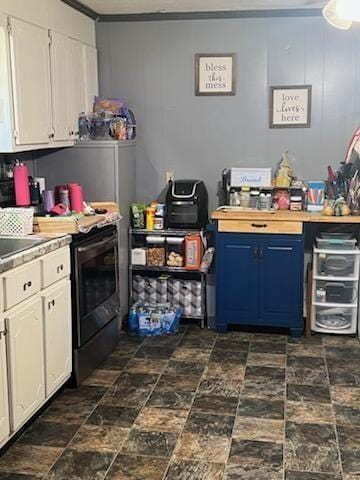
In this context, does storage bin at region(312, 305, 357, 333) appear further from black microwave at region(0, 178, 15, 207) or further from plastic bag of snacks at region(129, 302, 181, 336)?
black microwave at region(0, 178, 15, 207)

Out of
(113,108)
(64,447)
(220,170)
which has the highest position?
(113,108)

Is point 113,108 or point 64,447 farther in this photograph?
point 113,108

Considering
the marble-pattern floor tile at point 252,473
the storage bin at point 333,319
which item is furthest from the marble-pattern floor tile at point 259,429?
the storage bin at point 333,319

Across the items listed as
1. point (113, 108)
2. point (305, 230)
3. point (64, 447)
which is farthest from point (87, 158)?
point (64, 447)

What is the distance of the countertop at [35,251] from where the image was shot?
271cm

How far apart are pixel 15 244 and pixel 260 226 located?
186 cm

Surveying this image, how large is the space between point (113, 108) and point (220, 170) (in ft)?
3.10

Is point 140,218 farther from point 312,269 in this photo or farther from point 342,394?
point 342,394

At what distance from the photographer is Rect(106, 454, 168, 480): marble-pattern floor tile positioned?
2666 mm

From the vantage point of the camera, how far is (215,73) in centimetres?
466

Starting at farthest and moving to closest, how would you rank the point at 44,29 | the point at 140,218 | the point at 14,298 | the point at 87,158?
the point at 140,218, the point at 87,158, the point at 44,29, the point at 14,298

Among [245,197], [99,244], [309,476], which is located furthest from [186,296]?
[309,476]

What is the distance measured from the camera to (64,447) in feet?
9.57

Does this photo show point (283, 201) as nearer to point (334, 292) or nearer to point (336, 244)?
point (336, 244)
